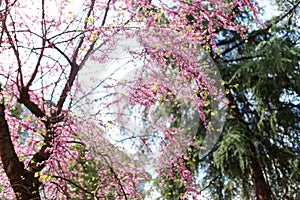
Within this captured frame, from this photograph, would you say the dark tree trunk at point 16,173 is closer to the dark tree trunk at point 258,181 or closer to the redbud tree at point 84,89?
the redbud tree at point 84,89

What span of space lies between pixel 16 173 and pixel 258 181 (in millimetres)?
3306

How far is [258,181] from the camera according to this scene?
4734 millimetres

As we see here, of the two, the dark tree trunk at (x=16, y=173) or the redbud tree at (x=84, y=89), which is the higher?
the redbud tree at (x=84, y=89)

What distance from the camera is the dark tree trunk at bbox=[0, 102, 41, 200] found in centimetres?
227

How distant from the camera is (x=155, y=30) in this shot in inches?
103

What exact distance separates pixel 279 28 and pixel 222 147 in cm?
167

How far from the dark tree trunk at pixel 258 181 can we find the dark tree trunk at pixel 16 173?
3.07m

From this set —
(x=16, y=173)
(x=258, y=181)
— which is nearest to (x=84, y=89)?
(x=16, y=173)

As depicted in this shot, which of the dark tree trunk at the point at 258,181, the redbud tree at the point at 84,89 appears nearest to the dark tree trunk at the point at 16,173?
the redbud tree at the point at 84,89

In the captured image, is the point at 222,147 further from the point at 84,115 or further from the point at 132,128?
the point at 84,115

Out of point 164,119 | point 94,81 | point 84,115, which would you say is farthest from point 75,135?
point 164,119

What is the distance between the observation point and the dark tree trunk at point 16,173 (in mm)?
2266

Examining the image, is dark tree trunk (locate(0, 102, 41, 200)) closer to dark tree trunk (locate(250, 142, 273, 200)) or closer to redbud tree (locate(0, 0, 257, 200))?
redbud tree (locate(0, 0, 257, 200))

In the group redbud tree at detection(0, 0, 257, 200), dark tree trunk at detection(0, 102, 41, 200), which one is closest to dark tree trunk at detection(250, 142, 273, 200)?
redbud tree at detection(0, 0, 257, 200)
